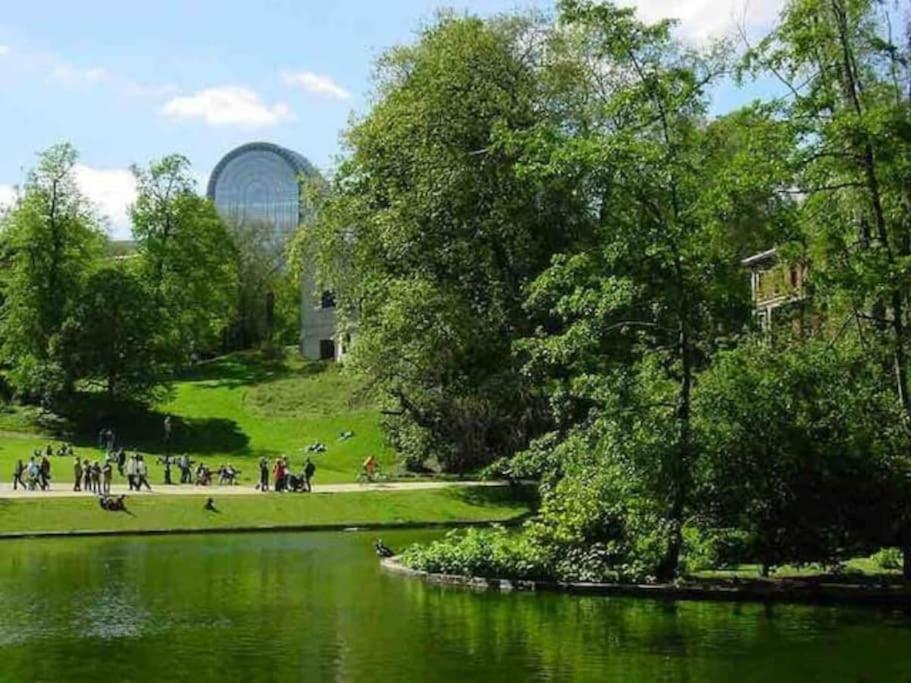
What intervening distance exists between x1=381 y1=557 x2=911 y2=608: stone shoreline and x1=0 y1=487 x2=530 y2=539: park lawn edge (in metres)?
16.5

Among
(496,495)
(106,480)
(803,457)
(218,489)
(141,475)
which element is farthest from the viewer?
(218,489)

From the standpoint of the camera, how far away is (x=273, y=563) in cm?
3030

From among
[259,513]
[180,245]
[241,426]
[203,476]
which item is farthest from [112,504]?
[180,245]

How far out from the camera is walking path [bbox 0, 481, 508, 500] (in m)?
43.6

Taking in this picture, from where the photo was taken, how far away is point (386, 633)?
19.4 m

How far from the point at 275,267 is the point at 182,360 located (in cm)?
3965

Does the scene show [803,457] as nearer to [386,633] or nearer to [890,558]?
[890,558]

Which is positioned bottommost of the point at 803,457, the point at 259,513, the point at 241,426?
the point at 259,513

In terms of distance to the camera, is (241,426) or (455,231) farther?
(241,426)

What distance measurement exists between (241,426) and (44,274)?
590 inches

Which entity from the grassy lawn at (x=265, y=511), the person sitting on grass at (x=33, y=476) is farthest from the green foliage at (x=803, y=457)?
the person sitting on grass at (x=33, y=476)

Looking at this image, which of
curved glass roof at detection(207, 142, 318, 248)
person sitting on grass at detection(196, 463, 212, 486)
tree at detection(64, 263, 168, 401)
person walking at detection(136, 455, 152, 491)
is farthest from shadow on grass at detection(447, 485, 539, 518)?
curved glass roof at detection(207, 142, 318, 248)

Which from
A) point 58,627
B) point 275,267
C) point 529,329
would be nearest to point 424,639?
point 58,627

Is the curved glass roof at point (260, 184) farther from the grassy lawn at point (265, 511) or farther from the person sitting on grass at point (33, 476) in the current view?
the grassy lawn at point (265, 511)
